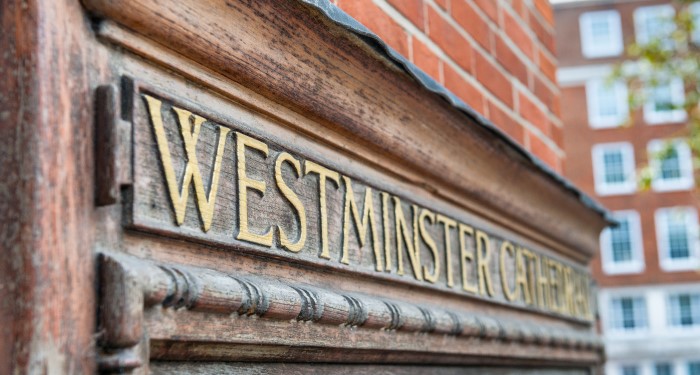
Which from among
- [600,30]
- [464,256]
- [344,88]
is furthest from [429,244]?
[600,30]

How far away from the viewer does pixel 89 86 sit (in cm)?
88

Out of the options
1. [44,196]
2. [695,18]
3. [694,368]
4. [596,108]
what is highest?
[596,108]

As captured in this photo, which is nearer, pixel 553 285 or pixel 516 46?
pixel 516 46

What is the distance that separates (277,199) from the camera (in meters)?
1.19

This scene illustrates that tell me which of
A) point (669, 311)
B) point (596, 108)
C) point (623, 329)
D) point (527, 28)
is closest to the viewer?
point (527, 28)

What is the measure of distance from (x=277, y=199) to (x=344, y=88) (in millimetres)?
243

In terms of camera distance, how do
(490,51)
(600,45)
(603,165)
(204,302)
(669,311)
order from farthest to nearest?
(600,45), (603,165), (669,311), (490,51), (204,302)

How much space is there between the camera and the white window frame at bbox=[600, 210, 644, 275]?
2886cm

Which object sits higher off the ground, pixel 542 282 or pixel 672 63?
pixel 672 63

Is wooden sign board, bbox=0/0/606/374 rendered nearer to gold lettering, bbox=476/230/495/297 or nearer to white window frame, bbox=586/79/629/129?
gold lettering, bbox=476/230/495/297

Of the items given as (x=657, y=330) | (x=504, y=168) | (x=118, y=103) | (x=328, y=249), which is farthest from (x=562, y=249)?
(x=657, y=330)

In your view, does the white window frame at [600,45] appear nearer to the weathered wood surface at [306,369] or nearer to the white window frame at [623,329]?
the white window frame at [623,329]

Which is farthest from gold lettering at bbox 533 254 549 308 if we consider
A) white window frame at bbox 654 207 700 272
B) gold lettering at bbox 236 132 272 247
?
white window frame at bbox 654 207 700 272

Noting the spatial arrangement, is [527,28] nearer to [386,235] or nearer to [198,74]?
[386,235]
